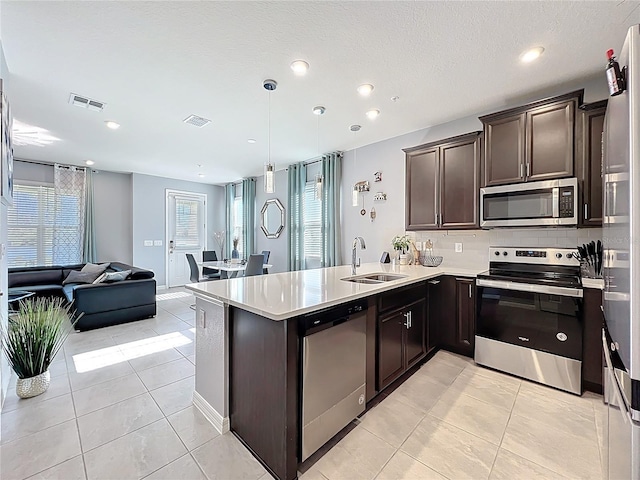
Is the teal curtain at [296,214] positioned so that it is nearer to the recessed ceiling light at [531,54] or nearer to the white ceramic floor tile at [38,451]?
the recessed ceiling light at [531,54]

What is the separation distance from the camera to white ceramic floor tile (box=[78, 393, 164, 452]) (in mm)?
1795

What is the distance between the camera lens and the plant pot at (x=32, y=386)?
7.25 ft

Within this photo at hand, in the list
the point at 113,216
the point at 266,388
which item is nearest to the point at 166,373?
the point at 266,388

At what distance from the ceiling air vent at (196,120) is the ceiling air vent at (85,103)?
87 centimetres

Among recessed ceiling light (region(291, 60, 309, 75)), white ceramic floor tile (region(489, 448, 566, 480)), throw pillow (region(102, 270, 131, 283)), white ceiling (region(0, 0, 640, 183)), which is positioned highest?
white ceiling (region(0, 0, 640, 183))

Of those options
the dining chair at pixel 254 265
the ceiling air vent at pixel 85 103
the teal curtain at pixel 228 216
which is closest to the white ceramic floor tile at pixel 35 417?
the dining chair at pixel 254 265

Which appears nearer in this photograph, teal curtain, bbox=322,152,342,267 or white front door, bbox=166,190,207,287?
teal curtain, bbox=322,152,342,267

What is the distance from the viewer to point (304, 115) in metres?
3.39

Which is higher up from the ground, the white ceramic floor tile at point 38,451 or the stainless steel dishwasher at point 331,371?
the stainless steel dishwasher at point 331,371

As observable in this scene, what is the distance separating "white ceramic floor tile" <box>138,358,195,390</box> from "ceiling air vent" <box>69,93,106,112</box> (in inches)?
118

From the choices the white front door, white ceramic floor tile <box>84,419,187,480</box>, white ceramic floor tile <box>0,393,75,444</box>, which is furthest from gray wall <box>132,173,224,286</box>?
white ceramic floor tile <box>84,419,187,480</box>

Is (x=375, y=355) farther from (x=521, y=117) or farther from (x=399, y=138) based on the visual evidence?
(x=399, y=138)

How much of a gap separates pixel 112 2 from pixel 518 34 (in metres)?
2.82

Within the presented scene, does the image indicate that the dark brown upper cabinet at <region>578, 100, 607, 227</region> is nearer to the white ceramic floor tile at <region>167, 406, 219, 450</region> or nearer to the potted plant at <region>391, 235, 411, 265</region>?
the potted plant at <region>391, 235, 411, 265</region>
